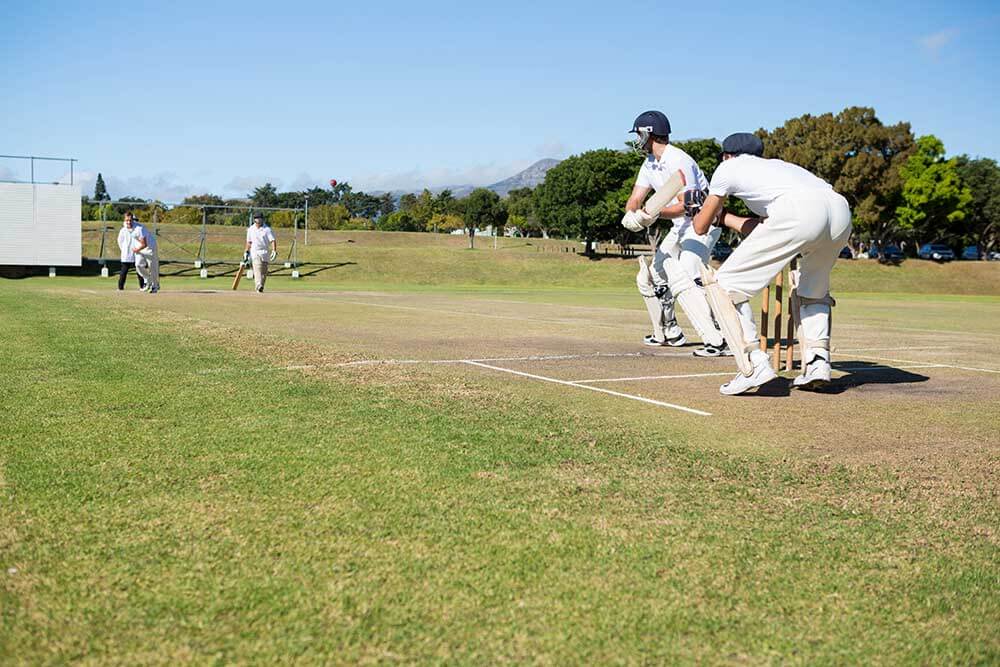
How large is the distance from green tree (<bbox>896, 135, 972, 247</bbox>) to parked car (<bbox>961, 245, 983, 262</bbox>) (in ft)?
58.9

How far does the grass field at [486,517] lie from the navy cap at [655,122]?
2938 mm

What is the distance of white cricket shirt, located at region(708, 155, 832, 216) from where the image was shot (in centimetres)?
778

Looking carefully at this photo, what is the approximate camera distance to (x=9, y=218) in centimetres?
4631

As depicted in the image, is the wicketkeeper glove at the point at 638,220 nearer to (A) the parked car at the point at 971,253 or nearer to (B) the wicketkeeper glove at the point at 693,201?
(B) the wicketkeeper glove at the point at 693,201

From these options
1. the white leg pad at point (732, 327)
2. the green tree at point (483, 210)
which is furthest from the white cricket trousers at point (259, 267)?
the green tree at point (483, 210)

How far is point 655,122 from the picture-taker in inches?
408

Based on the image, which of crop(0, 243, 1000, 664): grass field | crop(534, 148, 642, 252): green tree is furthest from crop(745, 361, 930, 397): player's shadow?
crop(534, 148, 642, 252): green tree

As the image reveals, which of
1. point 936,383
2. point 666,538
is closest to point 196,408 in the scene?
point 666,538

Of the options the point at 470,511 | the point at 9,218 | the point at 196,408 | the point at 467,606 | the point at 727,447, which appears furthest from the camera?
the point at 9,218

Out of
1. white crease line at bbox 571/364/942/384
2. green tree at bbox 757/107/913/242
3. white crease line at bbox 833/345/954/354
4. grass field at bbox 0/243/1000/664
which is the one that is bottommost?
grass field at bbox 0/243/1000/664

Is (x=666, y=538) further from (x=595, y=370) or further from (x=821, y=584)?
(x=595, y=370)

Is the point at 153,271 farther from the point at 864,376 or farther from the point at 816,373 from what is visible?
the point at 816,373

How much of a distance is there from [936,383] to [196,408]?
6.76m

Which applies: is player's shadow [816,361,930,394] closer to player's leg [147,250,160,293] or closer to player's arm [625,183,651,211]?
player's arm [625,183,651,211]
